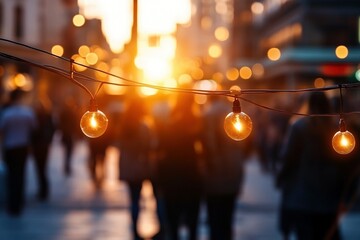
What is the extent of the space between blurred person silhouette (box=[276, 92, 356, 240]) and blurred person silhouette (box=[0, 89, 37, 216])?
6.96m

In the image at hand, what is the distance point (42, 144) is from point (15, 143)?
2.88 metres

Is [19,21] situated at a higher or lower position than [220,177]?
higher

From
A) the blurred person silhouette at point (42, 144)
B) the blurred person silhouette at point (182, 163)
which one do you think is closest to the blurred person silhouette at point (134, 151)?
the blurred person silhouette at point (182, 163)

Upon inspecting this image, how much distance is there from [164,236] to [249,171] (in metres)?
16.5

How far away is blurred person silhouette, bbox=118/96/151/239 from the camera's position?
39.2 feet

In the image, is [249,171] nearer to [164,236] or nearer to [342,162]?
→ [164,236]

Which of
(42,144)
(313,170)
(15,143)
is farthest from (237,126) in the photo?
(42,144)

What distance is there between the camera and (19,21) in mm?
39500

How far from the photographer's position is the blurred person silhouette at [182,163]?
10.9m

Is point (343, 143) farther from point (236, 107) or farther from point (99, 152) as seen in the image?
point (99, 152)

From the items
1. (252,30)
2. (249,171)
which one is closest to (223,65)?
(252,30)

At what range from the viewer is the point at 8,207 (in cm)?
1595

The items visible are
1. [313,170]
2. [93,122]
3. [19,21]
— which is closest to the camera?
[93,122]

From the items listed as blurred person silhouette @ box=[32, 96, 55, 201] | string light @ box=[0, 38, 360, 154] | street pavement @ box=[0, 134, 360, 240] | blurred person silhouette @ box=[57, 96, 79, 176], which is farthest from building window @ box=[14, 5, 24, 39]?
string light @ box=[0, 38, 360, 154]
